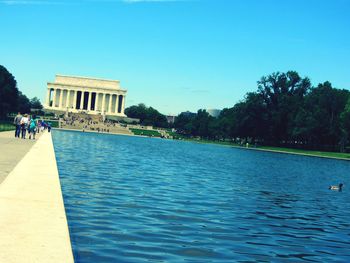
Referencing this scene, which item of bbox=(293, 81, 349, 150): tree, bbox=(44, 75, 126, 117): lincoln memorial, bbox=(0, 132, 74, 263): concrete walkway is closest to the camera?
bbox=(0, 132, 74, 263): concrete walkway

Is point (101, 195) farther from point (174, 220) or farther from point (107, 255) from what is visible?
point (107, 255)

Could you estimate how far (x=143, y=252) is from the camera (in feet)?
29.0

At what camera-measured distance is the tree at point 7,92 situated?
108 m

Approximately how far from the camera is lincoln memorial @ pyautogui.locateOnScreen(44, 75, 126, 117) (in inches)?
7313

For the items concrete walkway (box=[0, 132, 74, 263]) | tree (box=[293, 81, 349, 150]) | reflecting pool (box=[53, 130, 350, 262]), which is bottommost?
reflecting pool (box=[53, 130, 350, 262])

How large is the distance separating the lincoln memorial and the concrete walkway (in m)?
172

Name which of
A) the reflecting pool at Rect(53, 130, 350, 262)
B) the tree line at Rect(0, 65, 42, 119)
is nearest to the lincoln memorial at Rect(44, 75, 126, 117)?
the tree line at Rect(0, 65, 42, 119)

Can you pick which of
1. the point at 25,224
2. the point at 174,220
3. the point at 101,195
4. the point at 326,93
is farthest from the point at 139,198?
the point at 326,93

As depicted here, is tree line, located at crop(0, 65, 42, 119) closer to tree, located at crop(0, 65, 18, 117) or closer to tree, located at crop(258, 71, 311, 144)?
tree, located at crop(0, 65, 18, 117)

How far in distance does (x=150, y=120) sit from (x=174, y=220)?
184m

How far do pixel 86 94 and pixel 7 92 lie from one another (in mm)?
81177

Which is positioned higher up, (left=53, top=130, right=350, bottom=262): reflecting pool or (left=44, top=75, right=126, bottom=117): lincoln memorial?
(left=44, top=75, right=126, bottom=117): lincoln memorial

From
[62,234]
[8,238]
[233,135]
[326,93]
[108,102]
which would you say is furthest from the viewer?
[108,102]

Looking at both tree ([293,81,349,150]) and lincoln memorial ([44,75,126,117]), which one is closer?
tree ([293,81,349,150])
